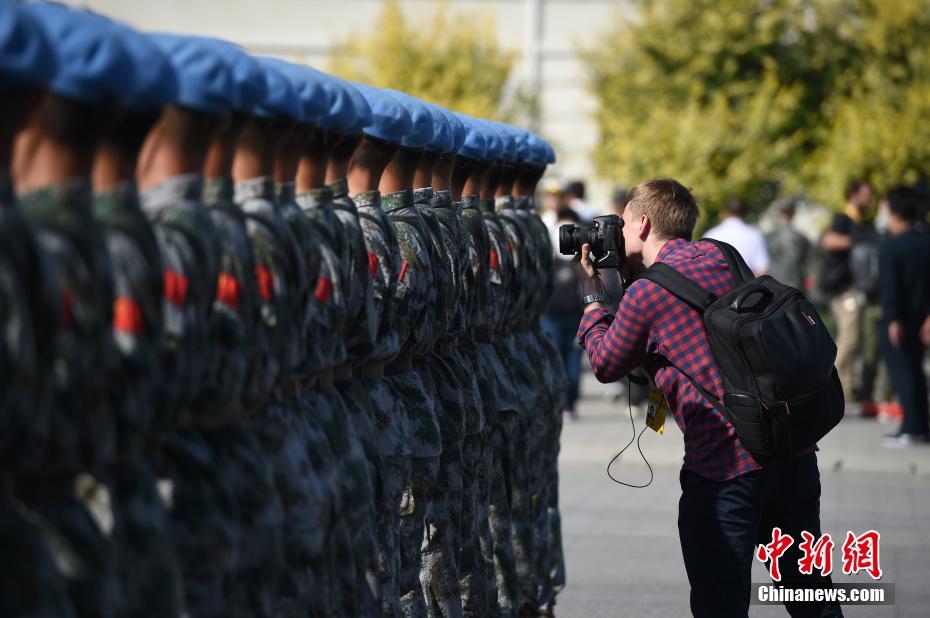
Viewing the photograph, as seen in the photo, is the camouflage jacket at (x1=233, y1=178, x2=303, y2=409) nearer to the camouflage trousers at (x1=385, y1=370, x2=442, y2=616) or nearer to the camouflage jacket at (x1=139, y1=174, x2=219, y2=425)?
the camouflage jacket at (x1=139, y1=174, x2=219, y2=425)

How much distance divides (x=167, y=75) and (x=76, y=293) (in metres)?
0.59

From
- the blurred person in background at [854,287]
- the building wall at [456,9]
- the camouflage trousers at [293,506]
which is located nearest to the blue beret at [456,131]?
the camouflage trousers at [293,506]

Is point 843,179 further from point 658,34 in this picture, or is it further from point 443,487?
point 443,487

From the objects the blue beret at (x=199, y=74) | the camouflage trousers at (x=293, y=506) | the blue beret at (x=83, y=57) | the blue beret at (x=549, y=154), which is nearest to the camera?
the blue beret at (x=83, y=57)

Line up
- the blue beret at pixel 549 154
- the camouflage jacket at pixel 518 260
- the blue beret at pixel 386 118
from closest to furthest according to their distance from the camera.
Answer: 1. the blue beret at pixel 386 118
2. the camouflage jacket at pixel 518 260
3. the blue beret at pixel 549 154

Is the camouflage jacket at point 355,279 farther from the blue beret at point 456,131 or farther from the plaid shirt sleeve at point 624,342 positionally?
the blue beret at point 456,131

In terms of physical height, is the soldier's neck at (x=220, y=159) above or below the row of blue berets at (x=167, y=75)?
below

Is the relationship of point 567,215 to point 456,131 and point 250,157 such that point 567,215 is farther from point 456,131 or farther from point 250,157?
point 250,157

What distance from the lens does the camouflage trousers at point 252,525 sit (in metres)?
3.87

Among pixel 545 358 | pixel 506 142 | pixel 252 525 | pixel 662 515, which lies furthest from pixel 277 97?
pixel 662 515

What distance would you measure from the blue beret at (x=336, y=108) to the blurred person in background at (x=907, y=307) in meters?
9.92

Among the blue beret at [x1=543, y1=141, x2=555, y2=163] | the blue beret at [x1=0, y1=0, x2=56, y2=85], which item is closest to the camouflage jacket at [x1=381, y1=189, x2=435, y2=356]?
the blue beret at [x1=0, y1=0, x2=56, y2=85]

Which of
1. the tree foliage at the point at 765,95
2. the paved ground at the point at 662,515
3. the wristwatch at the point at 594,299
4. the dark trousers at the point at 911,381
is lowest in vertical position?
the paved ground at the point at 662,515

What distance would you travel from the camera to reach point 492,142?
23.9ft
